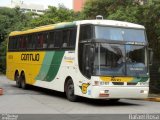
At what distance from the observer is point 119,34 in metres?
17.8

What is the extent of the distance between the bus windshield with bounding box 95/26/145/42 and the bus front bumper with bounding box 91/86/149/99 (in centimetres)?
197

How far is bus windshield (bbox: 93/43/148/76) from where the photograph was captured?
667 inches

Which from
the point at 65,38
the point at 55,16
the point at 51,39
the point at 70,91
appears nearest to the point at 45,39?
the point at 51,39

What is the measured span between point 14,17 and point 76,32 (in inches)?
1758

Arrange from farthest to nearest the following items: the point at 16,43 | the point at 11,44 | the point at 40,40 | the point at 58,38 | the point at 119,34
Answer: the point at 11,44, the point at 16,43, the point at 40,40, the point at 58,38, the point at 119,34

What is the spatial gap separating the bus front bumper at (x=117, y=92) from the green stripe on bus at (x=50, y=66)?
3.76m

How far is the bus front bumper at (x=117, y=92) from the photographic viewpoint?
16812mm

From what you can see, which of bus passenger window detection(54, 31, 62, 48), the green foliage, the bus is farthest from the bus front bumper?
the green foliage

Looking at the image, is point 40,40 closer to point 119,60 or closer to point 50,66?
point 50,66

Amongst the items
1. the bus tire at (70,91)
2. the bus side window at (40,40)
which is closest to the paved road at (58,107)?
the bus tire at (70,91)

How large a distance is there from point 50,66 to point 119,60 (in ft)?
17.1

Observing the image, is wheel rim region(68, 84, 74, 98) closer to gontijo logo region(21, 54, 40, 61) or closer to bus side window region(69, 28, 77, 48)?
bus side window region(69, 28, 77, 48)

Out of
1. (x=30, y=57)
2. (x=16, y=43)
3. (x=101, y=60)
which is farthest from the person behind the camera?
(x=16, y=43)

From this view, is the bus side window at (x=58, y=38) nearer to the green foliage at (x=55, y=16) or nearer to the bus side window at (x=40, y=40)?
the bus side window at (x=40, y=40)
